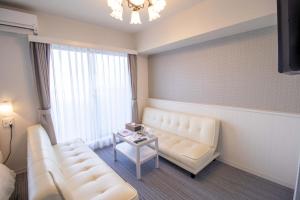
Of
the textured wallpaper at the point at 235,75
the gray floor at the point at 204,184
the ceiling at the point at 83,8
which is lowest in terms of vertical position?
the gray floor at the point at 204,184

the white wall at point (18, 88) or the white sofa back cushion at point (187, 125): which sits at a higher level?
the white wall at point (18, 88)

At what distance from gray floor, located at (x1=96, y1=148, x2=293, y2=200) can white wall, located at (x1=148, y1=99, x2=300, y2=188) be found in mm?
146

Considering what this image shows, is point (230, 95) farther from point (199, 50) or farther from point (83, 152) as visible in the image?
point (83, 152)

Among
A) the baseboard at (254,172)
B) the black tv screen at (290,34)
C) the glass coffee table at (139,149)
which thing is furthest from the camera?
the glass coffee table at (139,149)

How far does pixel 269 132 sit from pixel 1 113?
371 centimetres

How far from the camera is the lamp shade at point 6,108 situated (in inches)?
75.5

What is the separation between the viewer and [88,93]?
2758 mm

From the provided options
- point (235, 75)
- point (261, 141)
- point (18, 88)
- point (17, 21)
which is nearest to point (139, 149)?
point (261, 141)

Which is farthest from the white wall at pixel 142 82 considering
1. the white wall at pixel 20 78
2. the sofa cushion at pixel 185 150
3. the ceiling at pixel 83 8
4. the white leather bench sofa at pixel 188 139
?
the white wall at pixel 20 78

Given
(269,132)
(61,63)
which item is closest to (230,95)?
(269,132)

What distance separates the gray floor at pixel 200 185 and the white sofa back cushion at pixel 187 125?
0.46 m

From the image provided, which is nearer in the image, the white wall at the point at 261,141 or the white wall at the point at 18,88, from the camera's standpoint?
the white wall at the point at 261,141

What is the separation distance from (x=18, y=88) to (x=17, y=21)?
0.93 m

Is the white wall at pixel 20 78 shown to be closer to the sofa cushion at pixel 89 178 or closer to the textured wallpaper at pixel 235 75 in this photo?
the sofa cushion at pixel 89 178
